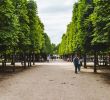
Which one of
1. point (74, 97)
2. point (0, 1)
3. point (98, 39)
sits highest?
point (0, 1)

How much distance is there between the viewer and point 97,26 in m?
35.9

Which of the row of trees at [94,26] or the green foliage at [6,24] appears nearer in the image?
the row of trees at [94,26]

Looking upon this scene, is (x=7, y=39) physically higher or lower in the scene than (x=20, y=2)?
lower

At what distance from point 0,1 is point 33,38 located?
23097 millimetres

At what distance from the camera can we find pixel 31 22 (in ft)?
205

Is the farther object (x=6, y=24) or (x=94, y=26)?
(x=6, y=24)

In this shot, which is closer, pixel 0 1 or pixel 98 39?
pixel 98 39

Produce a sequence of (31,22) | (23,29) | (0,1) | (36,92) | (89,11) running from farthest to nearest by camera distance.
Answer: (31,22) → (23,29) → (89,11) → (0,1) → (36,92)

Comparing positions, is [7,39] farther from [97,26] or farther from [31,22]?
[31,22]

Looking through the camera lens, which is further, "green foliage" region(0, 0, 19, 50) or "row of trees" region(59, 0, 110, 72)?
"green foliage" region(0, 0, 19, 50)

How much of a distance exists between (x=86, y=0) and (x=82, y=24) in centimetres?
281

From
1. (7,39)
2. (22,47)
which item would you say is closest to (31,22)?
(22,47)

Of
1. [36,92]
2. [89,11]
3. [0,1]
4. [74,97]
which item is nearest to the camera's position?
[74,97]

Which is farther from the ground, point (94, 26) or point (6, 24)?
point (6, 24)
